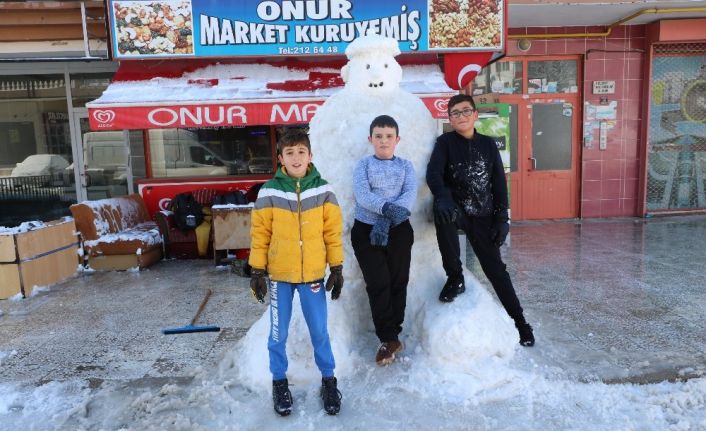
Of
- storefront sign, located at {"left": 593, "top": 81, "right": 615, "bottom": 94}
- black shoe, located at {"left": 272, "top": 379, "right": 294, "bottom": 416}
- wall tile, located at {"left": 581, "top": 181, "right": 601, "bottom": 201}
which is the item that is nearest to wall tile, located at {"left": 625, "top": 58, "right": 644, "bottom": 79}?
storefront sign, located at {"left": 593, "top": 81, "right": 615, "bottom": 94}

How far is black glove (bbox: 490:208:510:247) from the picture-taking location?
10.9 feet

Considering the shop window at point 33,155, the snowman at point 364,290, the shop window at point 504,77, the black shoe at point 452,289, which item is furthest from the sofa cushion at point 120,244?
the shop window at point 504,77

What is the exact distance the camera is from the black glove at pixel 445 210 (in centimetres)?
305

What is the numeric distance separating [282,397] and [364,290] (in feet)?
2.92

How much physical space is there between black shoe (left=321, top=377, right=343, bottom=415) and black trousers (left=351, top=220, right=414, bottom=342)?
0.46m

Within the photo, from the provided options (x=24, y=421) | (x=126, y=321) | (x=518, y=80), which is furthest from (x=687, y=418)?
(x=518, y=80)

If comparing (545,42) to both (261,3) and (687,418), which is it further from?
(687,418)

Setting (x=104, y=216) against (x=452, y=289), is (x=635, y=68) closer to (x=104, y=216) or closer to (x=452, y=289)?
(x=452, y=289)

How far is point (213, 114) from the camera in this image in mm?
6176

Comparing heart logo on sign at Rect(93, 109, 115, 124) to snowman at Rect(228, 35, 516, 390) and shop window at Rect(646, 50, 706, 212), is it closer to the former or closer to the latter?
snowman at Rect(228, 35, 516, 390)

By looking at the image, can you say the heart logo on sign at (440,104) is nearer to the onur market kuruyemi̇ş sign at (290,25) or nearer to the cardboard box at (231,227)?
the onur market kuruyemi̇ş sign at (290,25)

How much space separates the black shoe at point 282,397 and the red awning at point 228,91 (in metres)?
3.94

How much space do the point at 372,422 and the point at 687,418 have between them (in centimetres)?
159

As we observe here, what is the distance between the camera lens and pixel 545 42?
8.45 m
